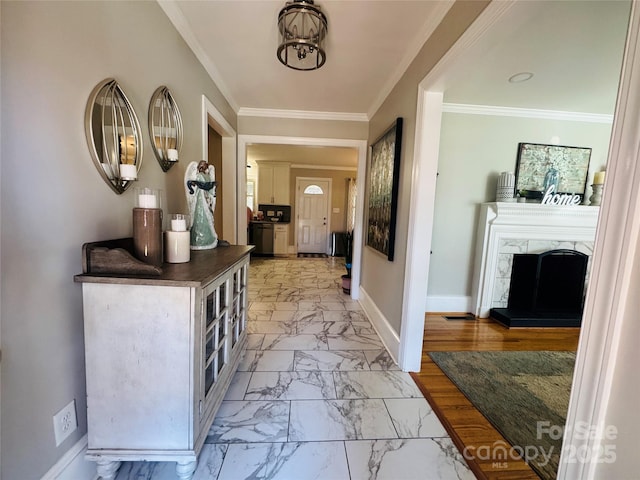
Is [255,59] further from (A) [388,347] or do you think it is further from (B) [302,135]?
(A) [388,347]

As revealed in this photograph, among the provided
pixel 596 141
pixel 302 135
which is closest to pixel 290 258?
pixel 302 135

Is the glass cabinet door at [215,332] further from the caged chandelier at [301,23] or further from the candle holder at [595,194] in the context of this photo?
the candle holder at [595,194]

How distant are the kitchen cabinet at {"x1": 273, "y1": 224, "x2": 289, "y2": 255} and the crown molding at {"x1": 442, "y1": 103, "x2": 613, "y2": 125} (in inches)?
182

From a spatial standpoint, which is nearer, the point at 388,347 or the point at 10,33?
the point at 10,33

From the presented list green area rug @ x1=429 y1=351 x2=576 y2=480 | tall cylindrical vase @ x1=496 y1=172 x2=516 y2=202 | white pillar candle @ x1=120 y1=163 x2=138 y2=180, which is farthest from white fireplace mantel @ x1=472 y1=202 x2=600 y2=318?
white pillar candle @ x1=120 y1=163 x2=138 y2=180

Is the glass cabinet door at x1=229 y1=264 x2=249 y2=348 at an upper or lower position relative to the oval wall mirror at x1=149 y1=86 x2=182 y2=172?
lower

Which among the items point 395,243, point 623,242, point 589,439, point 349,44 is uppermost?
point 349,44

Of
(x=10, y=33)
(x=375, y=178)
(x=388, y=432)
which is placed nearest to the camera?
(x=10, y=33)

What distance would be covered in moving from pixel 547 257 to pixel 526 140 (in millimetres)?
1390

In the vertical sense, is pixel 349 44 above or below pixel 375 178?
above

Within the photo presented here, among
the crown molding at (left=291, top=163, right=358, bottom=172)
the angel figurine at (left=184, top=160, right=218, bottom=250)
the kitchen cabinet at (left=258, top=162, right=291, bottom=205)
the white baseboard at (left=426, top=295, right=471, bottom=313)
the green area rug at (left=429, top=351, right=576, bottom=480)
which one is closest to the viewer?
the green area rug at (left=429, top=351, right=576, bottom=480)

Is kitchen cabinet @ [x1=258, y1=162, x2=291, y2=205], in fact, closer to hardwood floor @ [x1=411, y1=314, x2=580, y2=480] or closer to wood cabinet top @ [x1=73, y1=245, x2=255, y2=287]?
hardwood floor @ [x1=411, y1=314, x2=580, y2=480]

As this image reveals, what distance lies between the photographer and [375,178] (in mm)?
2908

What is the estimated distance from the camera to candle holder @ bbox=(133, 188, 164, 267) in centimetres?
114
